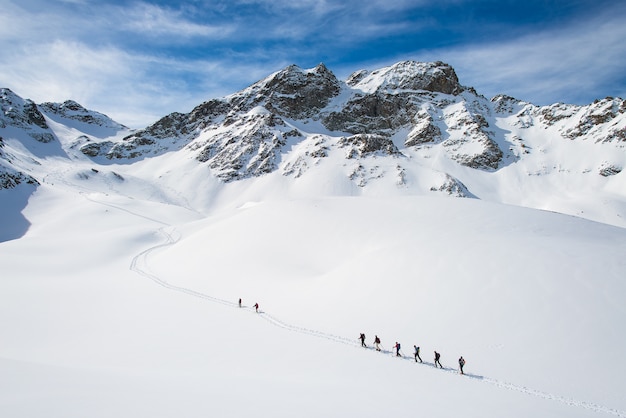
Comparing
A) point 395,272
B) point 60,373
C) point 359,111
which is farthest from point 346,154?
point 60,373

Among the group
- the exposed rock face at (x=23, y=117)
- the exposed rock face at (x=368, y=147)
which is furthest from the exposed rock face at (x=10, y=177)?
the exposed rock face at (x=368, y=147)

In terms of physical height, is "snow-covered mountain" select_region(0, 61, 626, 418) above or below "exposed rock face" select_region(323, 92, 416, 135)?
below

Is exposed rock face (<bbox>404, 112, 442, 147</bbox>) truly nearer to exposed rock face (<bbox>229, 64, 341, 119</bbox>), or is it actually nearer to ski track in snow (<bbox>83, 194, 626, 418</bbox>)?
exposed rock face (<bbox>229, 64, 341, 119</bbox>)

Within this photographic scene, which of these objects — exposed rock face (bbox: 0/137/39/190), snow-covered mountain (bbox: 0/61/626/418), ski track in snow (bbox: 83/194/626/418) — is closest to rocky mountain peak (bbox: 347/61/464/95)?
snow-covered mountain (bbox: 0/61/626/418)

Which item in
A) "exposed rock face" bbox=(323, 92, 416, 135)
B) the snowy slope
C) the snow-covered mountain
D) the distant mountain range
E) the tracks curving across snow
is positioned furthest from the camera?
"exposed rock face" bbox=(323, 92, 416, 135)

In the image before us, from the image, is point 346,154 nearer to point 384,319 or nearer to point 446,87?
point 446,87

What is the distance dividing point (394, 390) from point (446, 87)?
180 m

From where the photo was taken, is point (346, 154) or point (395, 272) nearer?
point (395, 272)

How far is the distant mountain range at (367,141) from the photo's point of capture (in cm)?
10256

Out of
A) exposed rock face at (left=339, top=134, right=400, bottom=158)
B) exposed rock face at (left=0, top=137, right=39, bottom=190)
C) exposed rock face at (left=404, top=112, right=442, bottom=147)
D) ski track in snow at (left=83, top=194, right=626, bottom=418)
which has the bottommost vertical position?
ski track in snow at (left=83, top=194, right=626, bottom=418)

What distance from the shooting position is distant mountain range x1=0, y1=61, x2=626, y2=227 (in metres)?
103

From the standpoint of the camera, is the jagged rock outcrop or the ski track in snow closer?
the ski track in snow

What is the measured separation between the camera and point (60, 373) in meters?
8.82

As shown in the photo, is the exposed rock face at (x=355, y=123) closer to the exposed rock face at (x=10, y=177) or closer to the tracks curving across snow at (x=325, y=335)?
the exposed rock face at (x=10, y=177)
